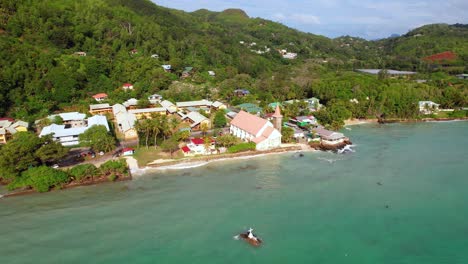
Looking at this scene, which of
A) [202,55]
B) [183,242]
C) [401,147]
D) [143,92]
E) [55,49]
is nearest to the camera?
[183,242]

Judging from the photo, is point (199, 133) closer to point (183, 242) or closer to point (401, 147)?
point (183, 242)

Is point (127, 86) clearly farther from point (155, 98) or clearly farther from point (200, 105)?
point (200, 105)

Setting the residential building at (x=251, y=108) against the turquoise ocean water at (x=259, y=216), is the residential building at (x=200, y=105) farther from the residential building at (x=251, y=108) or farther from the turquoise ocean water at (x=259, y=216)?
the turquoise ocean water at (x=259, y=216)

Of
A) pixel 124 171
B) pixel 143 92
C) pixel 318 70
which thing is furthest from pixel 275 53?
pixel 124 171

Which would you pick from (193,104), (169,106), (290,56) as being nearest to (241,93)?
(193,104)

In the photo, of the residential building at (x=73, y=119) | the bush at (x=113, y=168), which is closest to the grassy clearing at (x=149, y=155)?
the bush at (x=113, y=168)

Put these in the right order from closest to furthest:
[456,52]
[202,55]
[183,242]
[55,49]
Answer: [183,242] → [55,49] → [202,55] → [456,52]

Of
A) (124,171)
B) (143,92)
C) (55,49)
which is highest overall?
(55,49)
